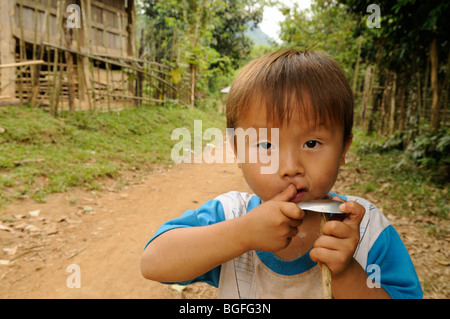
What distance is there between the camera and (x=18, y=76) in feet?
20.0

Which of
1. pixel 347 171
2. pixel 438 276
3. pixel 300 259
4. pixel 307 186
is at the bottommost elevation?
pixel 438 276

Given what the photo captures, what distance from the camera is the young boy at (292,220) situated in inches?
31.9

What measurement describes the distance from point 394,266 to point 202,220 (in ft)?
2.10

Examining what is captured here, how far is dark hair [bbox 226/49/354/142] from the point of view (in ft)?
2.97

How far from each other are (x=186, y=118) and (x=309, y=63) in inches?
356

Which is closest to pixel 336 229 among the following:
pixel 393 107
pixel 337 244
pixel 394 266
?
pixel 337 244

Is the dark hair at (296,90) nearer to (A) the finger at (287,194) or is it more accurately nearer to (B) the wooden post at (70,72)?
(A) the finger at (287,194)

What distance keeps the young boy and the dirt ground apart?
145 centimetres

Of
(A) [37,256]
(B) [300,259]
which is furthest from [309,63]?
(A) [37,256]

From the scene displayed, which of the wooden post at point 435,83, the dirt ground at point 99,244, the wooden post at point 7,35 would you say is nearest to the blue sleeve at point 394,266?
the dirt ground at point 99,244

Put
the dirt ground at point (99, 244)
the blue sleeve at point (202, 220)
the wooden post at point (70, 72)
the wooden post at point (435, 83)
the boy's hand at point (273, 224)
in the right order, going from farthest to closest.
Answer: the wooden post at point (70, 72) → the wooden post at point (435, 83) → the dirt ground at point (99, 244) → the blue sleeve at point (202, 220) → the boy's hand at point (273, 224)

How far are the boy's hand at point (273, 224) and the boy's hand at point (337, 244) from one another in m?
0.08

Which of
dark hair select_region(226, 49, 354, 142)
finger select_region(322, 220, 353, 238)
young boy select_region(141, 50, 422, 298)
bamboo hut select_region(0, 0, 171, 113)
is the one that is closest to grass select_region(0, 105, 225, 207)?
bamboo hut select_region(0, 0, 171, 113)

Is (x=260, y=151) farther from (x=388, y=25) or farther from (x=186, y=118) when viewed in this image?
(x=186, y=118)
